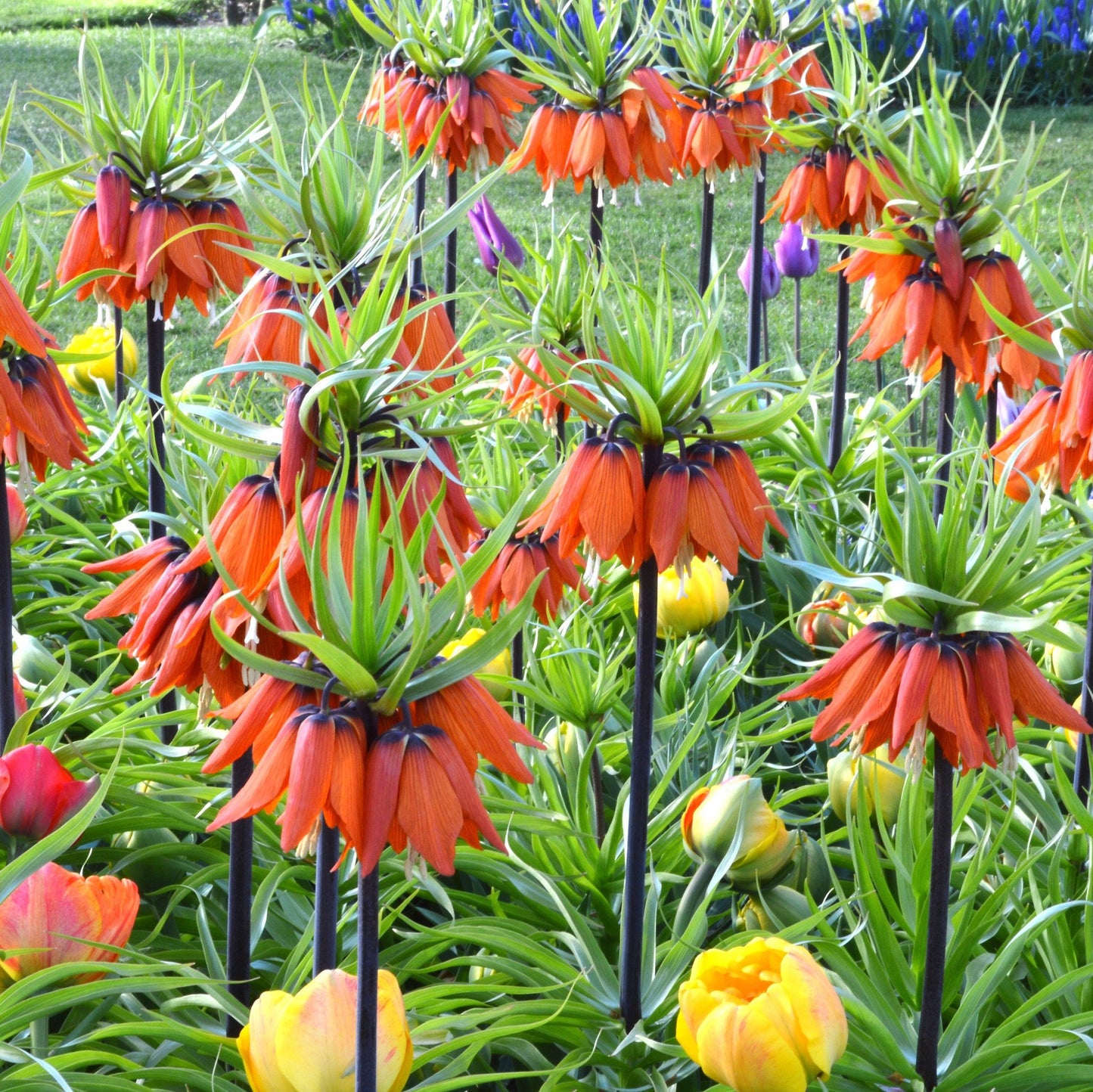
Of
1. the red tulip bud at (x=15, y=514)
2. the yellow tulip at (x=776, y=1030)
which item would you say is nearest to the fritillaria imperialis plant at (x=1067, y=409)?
the yellow tulip at (x=776, y=1030)

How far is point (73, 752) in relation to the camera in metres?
1.55

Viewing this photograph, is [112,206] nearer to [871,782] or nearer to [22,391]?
[22,391]

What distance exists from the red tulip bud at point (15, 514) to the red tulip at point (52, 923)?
825 millimetres

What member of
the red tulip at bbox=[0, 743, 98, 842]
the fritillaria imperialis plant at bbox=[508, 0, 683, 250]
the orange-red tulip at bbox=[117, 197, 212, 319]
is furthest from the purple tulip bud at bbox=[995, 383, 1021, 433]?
the red tulip at bbox=[0, 743, 98, 842]

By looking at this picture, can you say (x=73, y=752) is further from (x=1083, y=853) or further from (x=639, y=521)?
(x=1083, y=853)

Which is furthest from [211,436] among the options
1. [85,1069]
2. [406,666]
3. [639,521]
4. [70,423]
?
[85,1069]

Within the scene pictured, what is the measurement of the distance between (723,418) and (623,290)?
18 cm

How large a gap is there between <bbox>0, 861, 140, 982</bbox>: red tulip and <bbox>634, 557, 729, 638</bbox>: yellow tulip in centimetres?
110

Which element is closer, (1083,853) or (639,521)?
(639,521)

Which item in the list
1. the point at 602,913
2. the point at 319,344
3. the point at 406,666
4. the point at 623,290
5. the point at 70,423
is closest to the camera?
the point at 406,666

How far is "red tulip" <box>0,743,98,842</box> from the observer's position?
1438 millimetres

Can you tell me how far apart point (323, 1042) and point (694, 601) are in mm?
1267

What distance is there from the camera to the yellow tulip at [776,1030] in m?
1.21

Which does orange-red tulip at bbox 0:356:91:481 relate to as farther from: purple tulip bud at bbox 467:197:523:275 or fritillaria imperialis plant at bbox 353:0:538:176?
purple tulip bud at bbox 467:197:523:275
